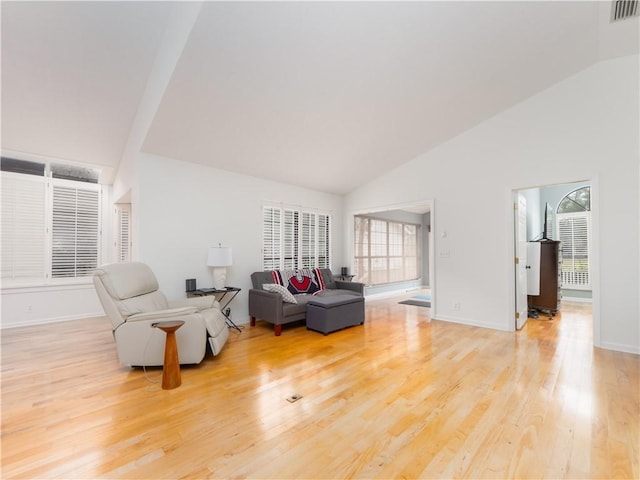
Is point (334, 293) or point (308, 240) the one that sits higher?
point (308, 240)

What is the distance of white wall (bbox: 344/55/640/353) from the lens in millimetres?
3338

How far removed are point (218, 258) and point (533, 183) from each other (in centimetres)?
446

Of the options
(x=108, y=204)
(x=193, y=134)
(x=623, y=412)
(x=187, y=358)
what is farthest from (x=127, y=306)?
(x=623, y=412)

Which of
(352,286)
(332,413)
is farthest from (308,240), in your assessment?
(332,413)

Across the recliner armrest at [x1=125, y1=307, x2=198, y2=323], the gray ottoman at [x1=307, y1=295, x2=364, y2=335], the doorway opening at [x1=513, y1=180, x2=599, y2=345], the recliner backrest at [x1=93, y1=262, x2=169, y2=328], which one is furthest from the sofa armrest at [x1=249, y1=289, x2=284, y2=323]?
the doorway opening at [x1=513, y1=180, x2=599, y2=345]

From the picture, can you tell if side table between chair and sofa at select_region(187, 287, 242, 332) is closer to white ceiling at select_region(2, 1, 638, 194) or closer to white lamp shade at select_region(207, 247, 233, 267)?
white lamp shade at select_region(207, 247, 233, 267)

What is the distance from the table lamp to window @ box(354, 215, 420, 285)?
3.39 m

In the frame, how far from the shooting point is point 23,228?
4.67 metres

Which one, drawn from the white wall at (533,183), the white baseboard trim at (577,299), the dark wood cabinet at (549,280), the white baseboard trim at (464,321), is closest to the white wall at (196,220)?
the white wall at (533,183)

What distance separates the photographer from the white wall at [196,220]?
12.6 ft

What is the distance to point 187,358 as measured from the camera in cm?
282

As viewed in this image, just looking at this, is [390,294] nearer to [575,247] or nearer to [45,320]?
[575,247]

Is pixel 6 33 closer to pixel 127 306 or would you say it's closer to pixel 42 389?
pixel 127 306

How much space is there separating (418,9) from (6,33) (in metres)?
3.74
